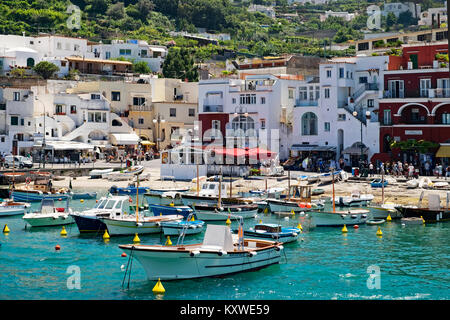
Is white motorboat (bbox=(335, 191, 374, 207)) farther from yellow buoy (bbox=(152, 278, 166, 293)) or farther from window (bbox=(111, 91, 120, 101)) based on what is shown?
window (bbox=(111, 91, 120, 101))

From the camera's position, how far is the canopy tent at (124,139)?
3398 inches

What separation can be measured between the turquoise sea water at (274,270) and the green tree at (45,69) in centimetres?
5698

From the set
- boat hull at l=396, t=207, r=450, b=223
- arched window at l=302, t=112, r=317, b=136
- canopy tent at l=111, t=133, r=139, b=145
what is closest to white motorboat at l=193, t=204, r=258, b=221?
boat hull at l=396, t=207, r=450, b=223

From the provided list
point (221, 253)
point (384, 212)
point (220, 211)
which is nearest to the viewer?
point (221, 253)

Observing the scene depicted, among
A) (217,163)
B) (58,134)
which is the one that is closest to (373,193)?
(217,163)

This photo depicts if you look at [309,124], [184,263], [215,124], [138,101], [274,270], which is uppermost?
[138,101]

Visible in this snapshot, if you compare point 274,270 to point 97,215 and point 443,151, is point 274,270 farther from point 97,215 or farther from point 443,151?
point 443,151

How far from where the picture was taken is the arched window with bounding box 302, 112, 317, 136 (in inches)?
2970

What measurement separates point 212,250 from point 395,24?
16835 centimetres

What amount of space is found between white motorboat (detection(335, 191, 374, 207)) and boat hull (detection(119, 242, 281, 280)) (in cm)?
2338

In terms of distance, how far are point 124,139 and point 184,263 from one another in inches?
2284

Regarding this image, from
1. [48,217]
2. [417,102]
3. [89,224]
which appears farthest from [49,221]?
[417,102]

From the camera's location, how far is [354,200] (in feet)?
175
